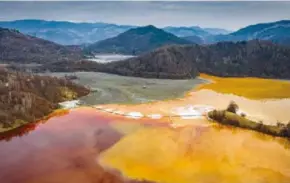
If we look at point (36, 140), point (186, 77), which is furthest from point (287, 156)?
point (186, 77)

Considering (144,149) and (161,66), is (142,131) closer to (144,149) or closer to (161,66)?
(144,149)

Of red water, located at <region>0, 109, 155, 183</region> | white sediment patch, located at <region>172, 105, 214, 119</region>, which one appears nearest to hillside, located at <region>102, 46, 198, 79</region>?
white sediment patch, located at <region>172, 105, 214, 119</region>

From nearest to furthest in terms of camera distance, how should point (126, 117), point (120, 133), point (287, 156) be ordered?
1. point (287, 156)
2. point (120, 133)
3. point (126, 117)

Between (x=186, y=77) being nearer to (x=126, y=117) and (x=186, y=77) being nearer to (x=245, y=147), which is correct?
(x=126, y=117)

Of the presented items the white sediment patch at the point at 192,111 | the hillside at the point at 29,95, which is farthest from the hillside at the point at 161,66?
the white sediment patch at the point at 192,111

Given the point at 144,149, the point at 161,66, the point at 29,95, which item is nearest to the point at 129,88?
the point at 161,66

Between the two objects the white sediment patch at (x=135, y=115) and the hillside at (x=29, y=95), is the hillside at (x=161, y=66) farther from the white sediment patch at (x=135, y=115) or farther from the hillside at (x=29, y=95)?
the white sediment patch at (x=135, y=115)
